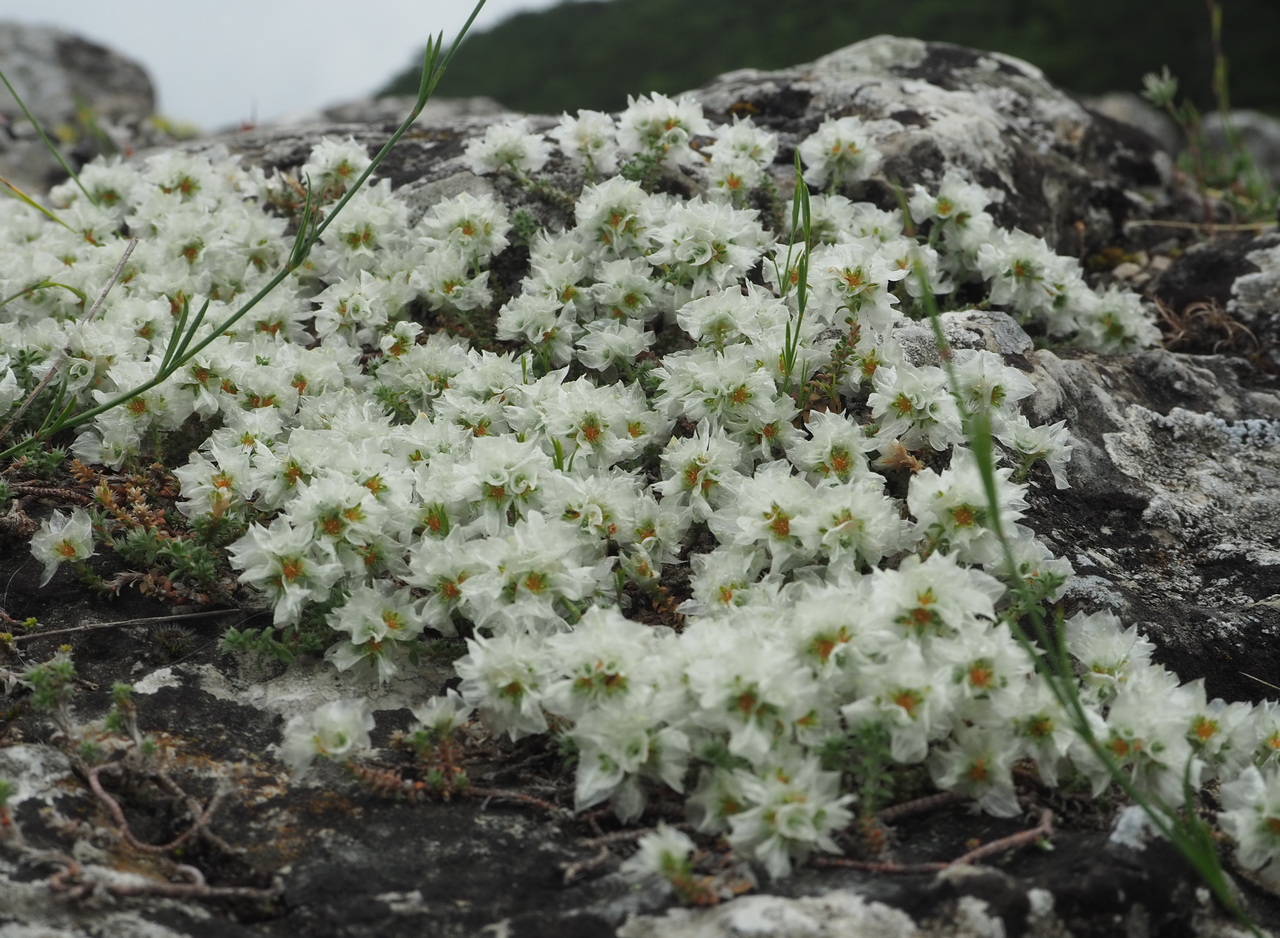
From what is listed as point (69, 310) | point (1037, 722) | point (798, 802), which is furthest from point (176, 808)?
point (69, 310)

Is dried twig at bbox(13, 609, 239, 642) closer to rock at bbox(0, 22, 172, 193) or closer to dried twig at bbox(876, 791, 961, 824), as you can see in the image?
dried twig at bbox(876, 791, 961, 824)

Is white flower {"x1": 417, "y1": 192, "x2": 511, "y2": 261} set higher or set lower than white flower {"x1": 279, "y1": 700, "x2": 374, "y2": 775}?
higher

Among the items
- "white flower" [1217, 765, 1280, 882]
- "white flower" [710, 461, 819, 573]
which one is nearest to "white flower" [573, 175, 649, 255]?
"white flower" [710, 461, 819, 573]

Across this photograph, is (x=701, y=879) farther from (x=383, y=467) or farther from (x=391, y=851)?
(x=383, y=467)

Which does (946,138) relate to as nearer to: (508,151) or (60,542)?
(508,151)

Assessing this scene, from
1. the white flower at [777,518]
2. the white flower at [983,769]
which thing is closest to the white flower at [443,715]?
the white flower at [777,518]
